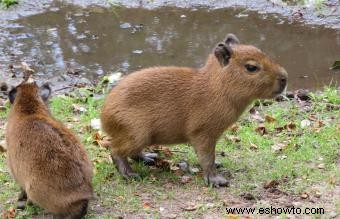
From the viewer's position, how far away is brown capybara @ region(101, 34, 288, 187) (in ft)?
18.3

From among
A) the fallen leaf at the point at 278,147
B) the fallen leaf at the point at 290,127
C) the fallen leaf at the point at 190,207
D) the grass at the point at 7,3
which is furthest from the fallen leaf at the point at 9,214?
the grass at the point at 7,3

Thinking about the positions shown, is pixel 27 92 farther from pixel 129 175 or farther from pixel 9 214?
pixel 129 175

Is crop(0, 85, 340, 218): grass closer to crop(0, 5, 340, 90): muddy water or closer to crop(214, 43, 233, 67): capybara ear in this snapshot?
crop(214, 43, 233, 67): capybara ear

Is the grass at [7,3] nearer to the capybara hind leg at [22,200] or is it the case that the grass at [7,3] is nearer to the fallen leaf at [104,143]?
the fallen leaf at [104,143]

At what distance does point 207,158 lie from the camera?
5.70 metres

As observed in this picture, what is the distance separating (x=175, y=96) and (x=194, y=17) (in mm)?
4949

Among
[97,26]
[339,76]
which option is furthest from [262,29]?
[97,26]

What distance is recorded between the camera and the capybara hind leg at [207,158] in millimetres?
5660

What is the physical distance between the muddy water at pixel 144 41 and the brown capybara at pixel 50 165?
3615 mm

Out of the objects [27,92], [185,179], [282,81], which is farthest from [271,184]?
[27,92]

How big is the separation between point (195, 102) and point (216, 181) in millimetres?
679

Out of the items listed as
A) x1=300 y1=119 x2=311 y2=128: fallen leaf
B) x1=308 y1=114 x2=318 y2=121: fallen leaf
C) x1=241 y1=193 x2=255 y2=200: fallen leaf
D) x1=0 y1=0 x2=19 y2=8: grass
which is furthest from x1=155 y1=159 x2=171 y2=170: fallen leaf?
x1=0 y1=0 x2=19 y2=8: grass

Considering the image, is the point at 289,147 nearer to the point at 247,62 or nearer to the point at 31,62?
the point at 247,62

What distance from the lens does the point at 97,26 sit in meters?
10.2
